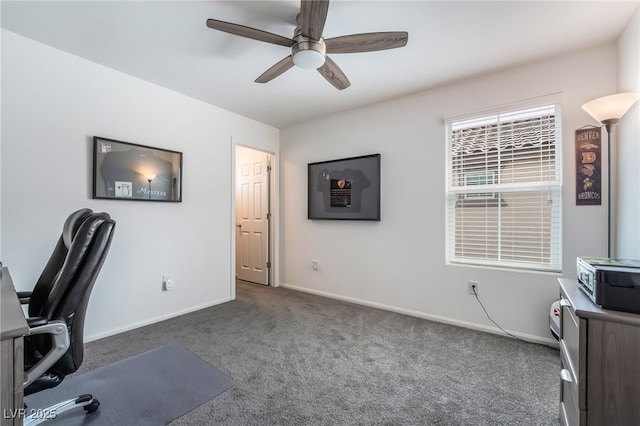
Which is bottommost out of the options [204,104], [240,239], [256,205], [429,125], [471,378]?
[471,378]

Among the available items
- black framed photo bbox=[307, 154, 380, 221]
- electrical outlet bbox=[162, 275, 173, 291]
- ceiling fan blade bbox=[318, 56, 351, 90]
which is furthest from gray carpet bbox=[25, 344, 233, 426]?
ceiling fan blade bbox=[318, 56, 351, 90]

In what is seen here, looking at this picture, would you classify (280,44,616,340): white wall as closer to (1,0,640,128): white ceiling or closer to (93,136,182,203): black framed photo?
(1,0,640,128): white ceiling

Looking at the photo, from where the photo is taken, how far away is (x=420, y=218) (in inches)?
119

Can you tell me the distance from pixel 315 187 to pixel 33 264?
2870 millimetres

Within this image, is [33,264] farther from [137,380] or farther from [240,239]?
[240,239]

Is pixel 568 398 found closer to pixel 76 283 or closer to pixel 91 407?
pixel 76 283

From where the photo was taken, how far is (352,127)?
3562mm

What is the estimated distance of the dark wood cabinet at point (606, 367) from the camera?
979mm

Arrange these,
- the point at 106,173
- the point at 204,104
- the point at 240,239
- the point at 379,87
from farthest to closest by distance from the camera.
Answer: the point at 240,239 → the point at 204,104 → the point at 379,87 → the point at 106,173

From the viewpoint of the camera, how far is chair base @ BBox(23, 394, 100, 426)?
4.61ft

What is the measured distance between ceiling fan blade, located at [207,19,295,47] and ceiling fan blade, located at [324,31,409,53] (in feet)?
0.96

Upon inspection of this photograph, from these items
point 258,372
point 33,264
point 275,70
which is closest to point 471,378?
point 258,372

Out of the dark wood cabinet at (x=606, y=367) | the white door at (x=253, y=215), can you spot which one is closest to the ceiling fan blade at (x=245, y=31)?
the dark wood cabinet at (x=606, y=367)

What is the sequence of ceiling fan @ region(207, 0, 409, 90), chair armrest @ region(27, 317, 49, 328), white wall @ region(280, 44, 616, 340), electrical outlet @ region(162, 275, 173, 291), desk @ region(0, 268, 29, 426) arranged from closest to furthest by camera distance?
desk @ region(0, 268, 29, 426) → chair armrest @ region(27, 317, 49, 328) → ceiling fan @ region(207, 0, 409, 90) → white wall @ region(280, 44, 616, 340) → electrical outlet @ region(162, 275, 173, 291)
